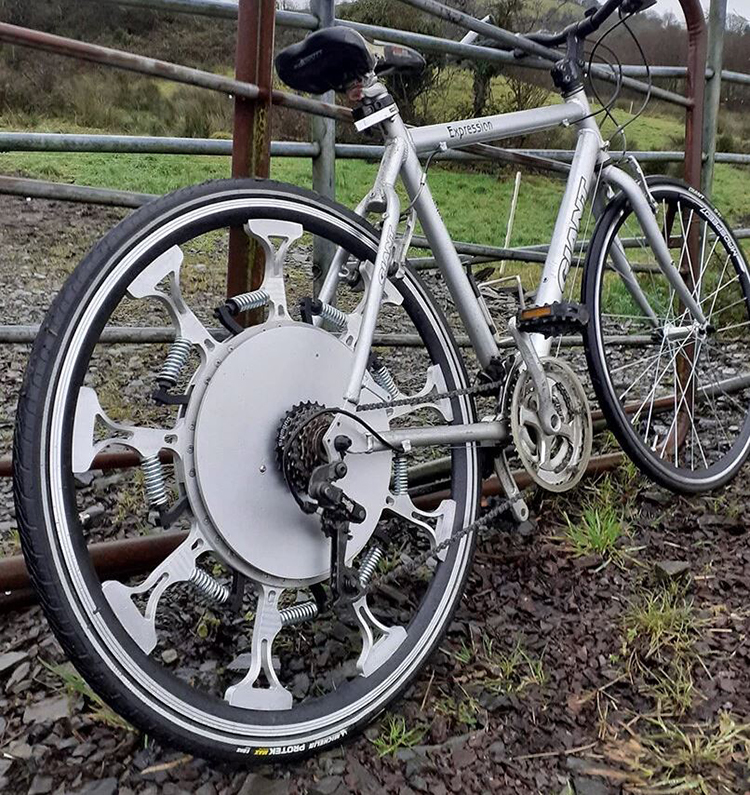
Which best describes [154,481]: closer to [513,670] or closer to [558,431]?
[513,670]

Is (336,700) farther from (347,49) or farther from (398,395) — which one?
(347,49)

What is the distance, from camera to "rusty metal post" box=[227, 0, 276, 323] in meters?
1.62

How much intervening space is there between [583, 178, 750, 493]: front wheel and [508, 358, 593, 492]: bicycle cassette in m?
0.17

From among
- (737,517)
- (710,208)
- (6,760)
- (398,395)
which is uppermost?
(710,208)

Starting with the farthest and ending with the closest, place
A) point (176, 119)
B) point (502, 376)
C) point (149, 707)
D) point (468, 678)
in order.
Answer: point (176, 119), point (502, 376), point (468, 678), point (149, 707)

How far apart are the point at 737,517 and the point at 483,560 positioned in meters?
0.78

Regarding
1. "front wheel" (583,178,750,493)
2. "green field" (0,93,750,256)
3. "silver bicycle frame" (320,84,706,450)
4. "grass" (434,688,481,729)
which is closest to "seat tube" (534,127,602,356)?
"silver bicycle frame" (320,84,706,450)

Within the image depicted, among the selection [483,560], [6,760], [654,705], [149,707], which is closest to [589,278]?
[483,560]

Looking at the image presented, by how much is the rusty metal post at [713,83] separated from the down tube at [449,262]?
1526 millimetres

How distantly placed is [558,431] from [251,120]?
99 centimetres

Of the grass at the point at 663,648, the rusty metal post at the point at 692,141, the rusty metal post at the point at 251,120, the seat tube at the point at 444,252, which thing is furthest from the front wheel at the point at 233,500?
the rusty metal post at the point at 692,141

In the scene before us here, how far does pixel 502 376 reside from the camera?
5.84ft

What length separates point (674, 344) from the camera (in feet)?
8.18

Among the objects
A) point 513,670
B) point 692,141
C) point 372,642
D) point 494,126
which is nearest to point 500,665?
point 513,670
